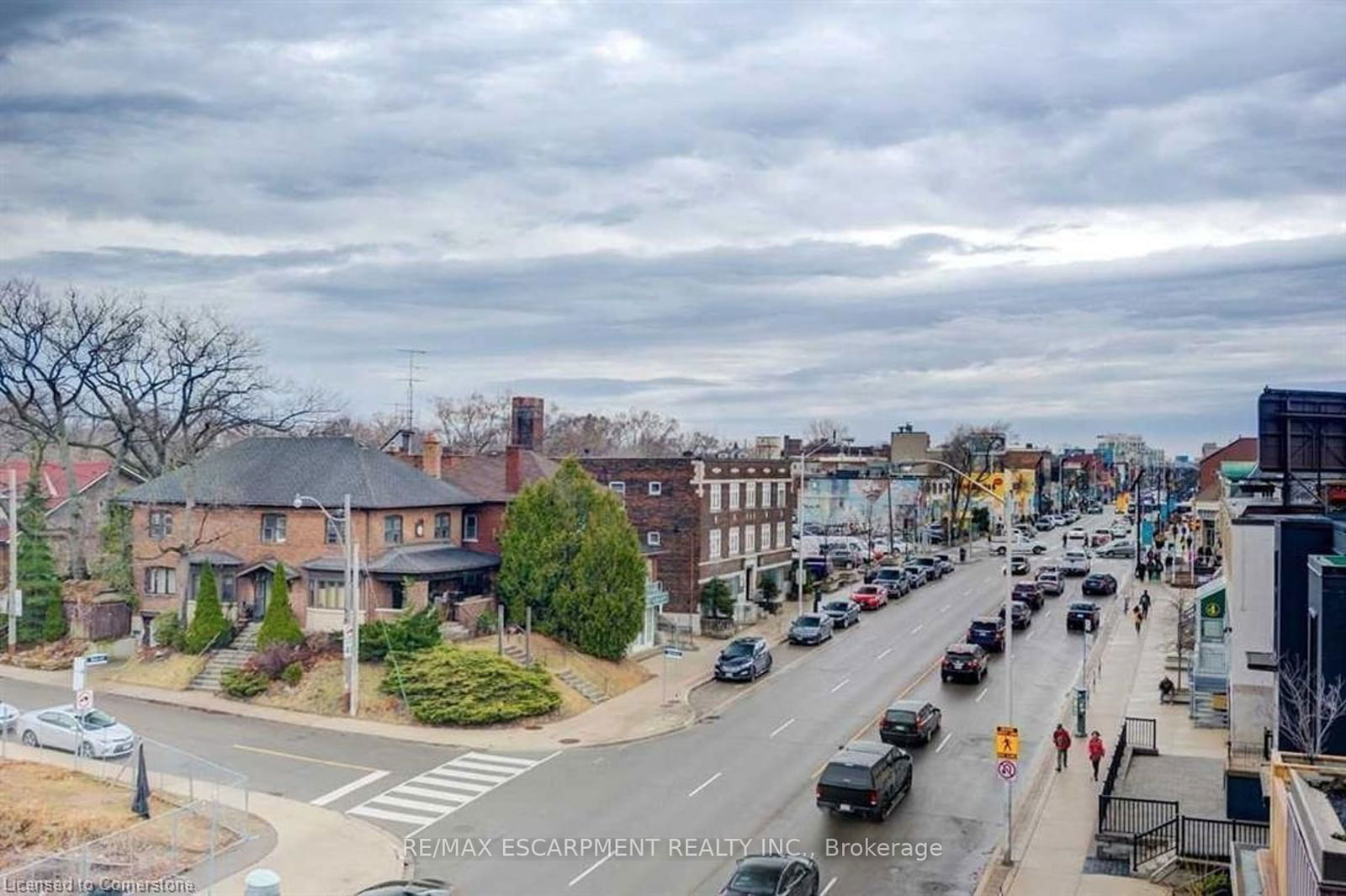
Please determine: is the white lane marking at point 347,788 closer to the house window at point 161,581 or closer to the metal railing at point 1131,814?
the metal railing at point 1131,814

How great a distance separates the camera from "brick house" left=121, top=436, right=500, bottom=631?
46.2m

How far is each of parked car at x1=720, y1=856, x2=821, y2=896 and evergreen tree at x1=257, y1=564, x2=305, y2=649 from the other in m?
26.3

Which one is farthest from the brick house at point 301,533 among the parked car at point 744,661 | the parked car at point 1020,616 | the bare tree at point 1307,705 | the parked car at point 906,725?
the bare tree at point 1307,705

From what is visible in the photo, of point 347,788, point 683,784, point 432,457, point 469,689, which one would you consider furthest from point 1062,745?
point 432,457

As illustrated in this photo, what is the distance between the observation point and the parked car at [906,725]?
34.9 metres

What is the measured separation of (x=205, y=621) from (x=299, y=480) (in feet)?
23.3

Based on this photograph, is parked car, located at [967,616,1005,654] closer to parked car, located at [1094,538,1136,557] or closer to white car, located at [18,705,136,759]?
white car, located at [18,705,136,759]

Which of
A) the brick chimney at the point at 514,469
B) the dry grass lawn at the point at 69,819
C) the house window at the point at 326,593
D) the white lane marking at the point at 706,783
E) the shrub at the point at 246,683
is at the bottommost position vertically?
the white lane marking at the point at 706,783

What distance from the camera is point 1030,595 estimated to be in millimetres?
66938

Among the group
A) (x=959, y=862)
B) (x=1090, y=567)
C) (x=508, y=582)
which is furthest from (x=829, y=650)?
(x=1090, y=567)

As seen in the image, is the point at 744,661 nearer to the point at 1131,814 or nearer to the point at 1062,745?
the point at 1062,745

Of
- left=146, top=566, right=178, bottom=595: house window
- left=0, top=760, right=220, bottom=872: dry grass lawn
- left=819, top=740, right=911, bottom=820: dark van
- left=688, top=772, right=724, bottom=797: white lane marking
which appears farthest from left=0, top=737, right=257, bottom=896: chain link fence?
left=146, top=566, right=178, bottom=595: house window

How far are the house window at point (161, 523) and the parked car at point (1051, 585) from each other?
49.5 metres

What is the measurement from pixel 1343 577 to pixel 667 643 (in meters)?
32.6
